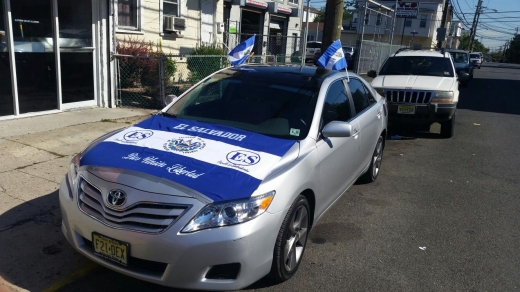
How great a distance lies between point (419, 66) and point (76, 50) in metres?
7.29

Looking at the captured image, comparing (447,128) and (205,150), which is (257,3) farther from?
(205,150)

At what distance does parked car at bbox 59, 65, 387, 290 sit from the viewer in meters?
2.76

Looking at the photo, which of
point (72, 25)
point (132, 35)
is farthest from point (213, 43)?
point (72, 25)

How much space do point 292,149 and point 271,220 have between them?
28.2 inches

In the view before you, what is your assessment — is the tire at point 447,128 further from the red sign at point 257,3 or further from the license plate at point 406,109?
the red sign at point 257,3

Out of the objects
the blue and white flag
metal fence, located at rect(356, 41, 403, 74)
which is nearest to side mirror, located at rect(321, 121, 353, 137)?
the blue and white flag

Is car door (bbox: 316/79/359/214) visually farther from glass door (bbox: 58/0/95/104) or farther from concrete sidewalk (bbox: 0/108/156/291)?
glass door (bbox: 58/0/95/104)

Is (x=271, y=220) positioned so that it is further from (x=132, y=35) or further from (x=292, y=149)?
(x=132, y=35)

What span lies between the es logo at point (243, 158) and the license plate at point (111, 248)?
0.93 meters

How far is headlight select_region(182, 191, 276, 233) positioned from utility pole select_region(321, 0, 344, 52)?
7514 mm

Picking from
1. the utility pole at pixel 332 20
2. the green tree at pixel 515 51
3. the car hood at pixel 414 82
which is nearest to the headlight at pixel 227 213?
the car hood at pixel 414 82

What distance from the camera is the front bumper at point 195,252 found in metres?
2.71

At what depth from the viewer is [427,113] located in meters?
8.34

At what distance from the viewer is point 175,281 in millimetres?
2781
